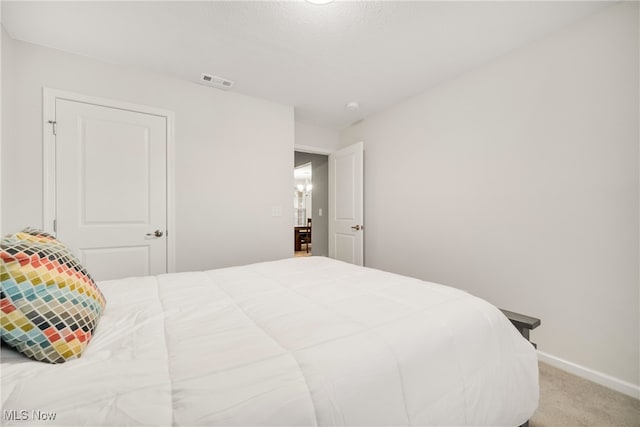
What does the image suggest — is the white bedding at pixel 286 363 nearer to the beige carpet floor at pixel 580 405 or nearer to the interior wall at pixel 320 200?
the beige carpet floor at pixel 580 405

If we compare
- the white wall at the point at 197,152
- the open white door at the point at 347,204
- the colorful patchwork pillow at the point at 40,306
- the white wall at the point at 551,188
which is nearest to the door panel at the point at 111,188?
the white wall at the point at 197,152

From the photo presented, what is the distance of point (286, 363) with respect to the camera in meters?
0.74

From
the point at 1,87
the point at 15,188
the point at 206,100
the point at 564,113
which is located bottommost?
the point at 15,188

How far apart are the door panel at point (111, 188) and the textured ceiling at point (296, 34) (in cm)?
54

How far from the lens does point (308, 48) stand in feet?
7.17

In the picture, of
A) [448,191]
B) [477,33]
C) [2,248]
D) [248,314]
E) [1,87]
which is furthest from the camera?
[448,191]

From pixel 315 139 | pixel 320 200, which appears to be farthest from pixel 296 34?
pixel 320 200

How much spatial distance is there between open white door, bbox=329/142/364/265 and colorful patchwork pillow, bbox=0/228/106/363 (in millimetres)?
3072

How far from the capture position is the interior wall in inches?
203

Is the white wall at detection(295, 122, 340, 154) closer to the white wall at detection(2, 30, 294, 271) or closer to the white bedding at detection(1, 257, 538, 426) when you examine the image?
the white wall at detection(2, 30, 294, 271)

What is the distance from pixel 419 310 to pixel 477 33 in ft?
6.81

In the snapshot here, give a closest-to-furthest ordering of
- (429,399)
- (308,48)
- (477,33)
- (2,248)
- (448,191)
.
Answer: (2,248)
(429,399)
(477,33)
(308,48)
(448,191)

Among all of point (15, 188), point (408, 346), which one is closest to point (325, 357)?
point (408, 346)

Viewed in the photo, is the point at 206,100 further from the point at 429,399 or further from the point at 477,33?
the point at 429,399
